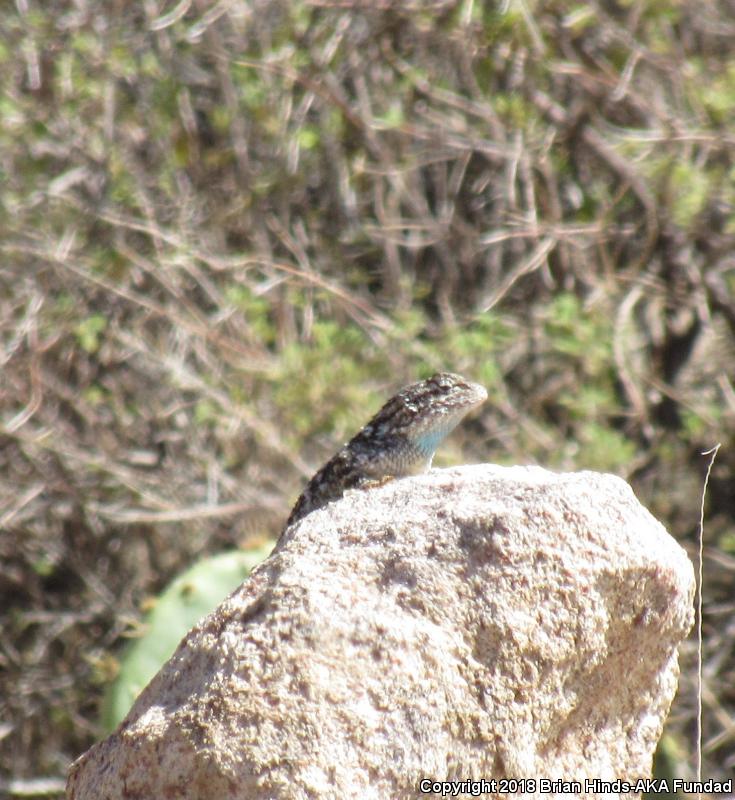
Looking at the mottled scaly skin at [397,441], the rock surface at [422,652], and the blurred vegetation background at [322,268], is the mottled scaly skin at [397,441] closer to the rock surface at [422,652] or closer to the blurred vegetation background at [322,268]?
the rock surface at [422,652]

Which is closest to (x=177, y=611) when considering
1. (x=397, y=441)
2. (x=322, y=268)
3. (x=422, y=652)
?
(x=397, y=441)

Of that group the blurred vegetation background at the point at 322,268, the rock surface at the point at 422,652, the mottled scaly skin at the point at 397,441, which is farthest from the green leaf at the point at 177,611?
the rock surface at the point at 422,652

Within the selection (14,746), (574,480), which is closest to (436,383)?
(574,480)

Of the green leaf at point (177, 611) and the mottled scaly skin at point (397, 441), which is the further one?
the green leaf at point (177, 611)

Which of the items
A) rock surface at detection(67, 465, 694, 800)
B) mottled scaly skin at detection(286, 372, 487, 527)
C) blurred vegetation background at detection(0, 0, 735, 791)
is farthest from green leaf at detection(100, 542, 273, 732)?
rock surface at detection(67, 465, 694, 800)

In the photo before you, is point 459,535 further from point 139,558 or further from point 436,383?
point 139,558

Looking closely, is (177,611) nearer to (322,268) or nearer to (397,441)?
(397,441)
